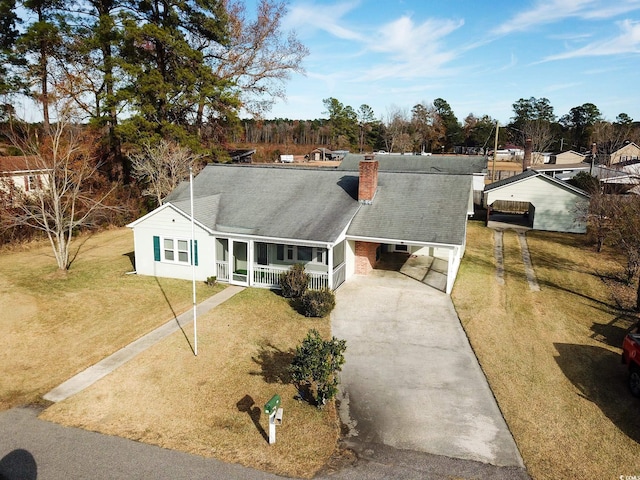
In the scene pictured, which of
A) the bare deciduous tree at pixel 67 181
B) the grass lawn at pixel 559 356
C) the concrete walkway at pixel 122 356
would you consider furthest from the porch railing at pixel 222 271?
the grass lawn at pixel 559 356

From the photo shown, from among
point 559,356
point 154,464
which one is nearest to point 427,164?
point 559,356

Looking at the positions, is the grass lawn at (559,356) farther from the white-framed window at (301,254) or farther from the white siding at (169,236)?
the white siding at (169,236)

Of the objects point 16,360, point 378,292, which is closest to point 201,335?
point 16,360

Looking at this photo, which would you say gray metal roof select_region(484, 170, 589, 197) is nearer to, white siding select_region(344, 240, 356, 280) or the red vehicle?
white siding select_region(344, 240, 356, 280)

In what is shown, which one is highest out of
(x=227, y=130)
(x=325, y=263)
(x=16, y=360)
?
(x=227, y=130)

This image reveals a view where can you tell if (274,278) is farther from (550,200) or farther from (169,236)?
(550,200)

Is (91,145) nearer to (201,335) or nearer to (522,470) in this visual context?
(201,335)
